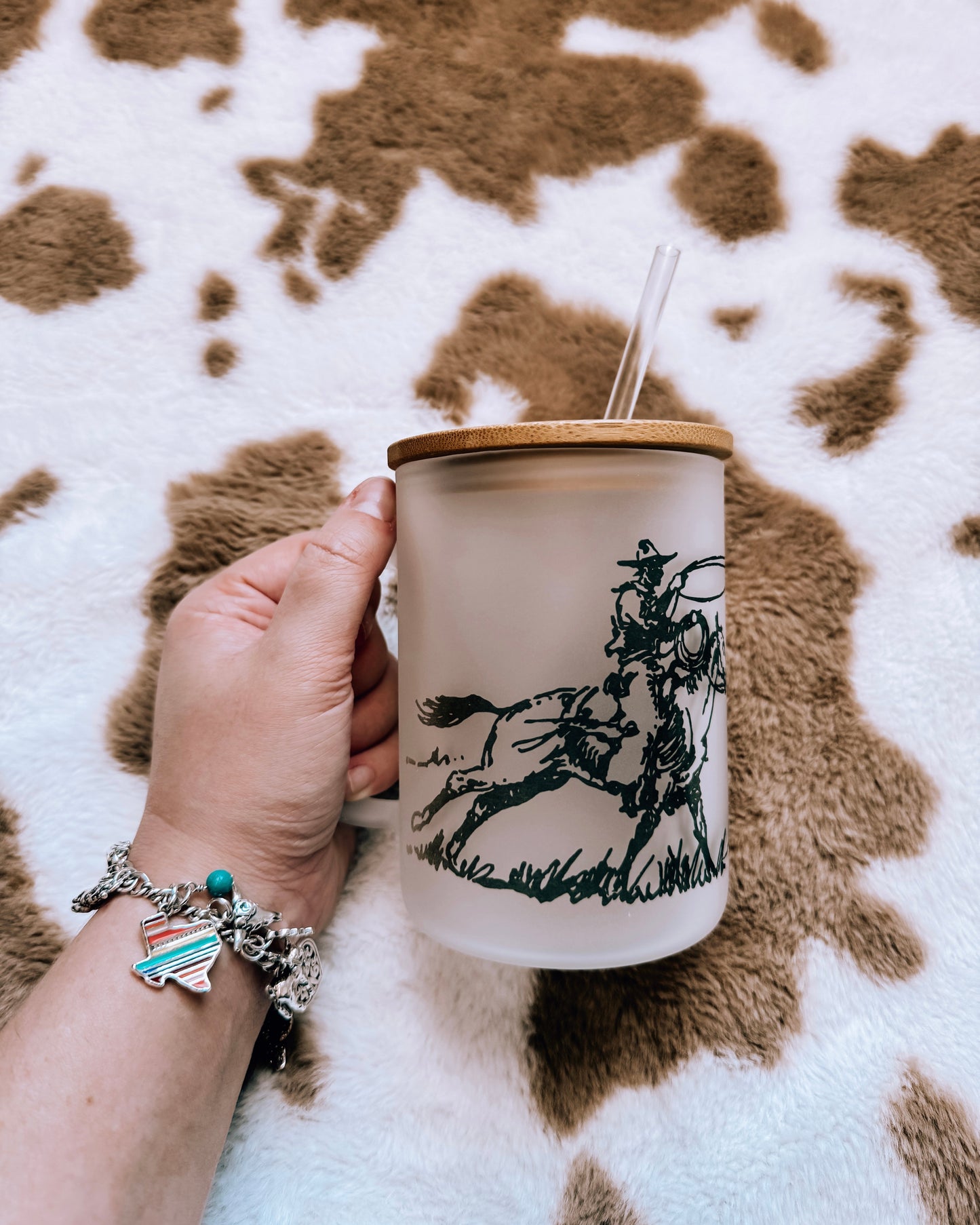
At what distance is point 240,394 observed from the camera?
91cm

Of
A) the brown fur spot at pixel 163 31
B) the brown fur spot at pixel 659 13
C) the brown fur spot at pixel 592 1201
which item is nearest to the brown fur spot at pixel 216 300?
the brown fur spot at pixel 163 31

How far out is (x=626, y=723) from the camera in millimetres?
594

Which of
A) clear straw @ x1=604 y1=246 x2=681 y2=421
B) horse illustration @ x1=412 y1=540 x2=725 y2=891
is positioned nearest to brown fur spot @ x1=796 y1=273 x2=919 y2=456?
clear straw @ x1=604 y1=246 x2=681 y2=421

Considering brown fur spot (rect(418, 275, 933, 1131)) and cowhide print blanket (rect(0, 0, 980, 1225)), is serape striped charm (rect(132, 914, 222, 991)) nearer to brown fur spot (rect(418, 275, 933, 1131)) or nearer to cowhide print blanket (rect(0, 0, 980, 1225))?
cowhide print blanket (rect(0, 0, 980, 1225))

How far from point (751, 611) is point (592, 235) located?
1.44 ft

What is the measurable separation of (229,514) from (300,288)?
26cm

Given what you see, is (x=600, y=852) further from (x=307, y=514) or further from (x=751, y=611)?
(x=307, y=514)

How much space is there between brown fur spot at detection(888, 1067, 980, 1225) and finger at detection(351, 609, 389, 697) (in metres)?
0.63

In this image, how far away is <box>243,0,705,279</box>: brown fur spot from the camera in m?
0.92

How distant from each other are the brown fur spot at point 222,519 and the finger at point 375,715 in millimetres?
196

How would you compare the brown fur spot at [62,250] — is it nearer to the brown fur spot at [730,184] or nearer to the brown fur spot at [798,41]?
the brown fur spot at [730,184]

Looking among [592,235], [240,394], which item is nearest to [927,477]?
[592,235]

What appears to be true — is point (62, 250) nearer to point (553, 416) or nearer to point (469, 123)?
point (469, 123)

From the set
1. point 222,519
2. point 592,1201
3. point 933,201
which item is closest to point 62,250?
point 222,519
